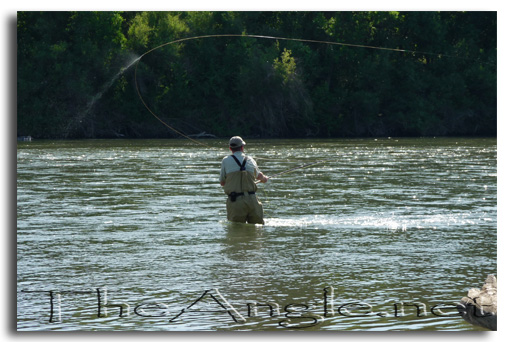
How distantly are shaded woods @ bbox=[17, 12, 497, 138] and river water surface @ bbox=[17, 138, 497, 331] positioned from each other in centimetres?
2684

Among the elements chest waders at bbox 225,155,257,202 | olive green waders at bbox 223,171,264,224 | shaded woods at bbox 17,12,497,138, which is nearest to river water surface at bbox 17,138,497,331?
olive green waders at bbox 223,171,264,224

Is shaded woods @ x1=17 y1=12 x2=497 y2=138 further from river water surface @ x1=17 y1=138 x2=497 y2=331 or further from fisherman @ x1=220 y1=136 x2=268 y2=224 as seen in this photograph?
fisherman @ x1=220 y1=136 x2=268 y2=224

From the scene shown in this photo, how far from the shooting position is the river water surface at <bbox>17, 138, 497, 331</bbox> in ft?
22.0

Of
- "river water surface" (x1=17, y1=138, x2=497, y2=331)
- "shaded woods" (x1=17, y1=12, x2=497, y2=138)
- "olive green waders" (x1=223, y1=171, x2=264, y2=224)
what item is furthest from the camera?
"shaded woods" (x1=17, y1=12, x2=497, y2=138)

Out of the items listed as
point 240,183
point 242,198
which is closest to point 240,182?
point 240,183

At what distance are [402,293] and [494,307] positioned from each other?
0.87m

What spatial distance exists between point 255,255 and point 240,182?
180 cm

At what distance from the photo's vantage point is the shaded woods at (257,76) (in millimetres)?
43688

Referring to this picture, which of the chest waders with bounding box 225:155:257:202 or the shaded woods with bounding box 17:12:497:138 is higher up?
the shaded woods with bounding box 17:12:497:138

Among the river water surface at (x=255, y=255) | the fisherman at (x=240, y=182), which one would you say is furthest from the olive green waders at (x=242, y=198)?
the river water surface at (x=255, y=255)

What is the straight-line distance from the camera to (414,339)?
6137mm

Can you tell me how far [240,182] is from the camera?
35.0 feet

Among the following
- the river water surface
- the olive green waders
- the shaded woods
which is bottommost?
the river water surface

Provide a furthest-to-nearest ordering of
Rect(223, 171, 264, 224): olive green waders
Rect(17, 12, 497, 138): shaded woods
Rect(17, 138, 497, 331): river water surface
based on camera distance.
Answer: Rect(17, 12, 497, 138): shaded woods, Rect(223, 171, 264, 224): olive green waders, Rect(17, 138, 497, 331): river water surface
